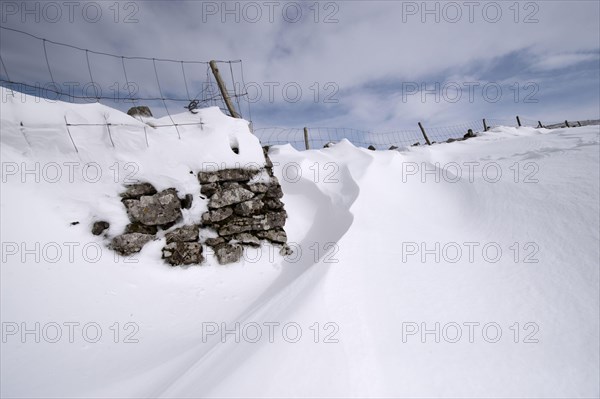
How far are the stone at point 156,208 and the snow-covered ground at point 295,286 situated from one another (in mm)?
235

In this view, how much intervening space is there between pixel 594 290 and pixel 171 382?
17.4ft

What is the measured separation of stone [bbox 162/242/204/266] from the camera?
4.68 m

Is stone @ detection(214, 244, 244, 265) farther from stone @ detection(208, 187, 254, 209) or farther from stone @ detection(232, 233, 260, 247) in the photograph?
stone @ detection(208, 187, 254, 209)

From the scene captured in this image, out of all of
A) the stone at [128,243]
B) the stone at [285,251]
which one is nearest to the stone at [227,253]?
the stone at [285,251]

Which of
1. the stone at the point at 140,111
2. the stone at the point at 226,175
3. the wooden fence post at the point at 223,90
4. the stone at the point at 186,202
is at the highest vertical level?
the wooden fence post at the point at 223,90

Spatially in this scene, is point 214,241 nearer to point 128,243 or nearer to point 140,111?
point 128,243

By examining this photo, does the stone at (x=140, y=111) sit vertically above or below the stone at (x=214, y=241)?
above

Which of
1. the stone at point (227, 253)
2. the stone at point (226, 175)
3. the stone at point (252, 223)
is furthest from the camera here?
the stone at point (226, 175)

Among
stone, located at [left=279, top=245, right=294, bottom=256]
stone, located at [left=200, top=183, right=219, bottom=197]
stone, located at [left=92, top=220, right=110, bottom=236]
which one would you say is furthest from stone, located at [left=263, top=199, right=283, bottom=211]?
stone, located at [left=92, top=220, right=110, bottom=236]

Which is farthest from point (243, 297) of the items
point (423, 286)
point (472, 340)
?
point (472, 340)

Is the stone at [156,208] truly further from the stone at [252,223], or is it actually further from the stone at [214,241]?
the stone at [252,223]

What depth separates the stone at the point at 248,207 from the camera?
223 inches

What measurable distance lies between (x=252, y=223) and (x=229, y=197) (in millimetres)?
822

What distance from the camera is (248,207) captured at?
18.8ft
